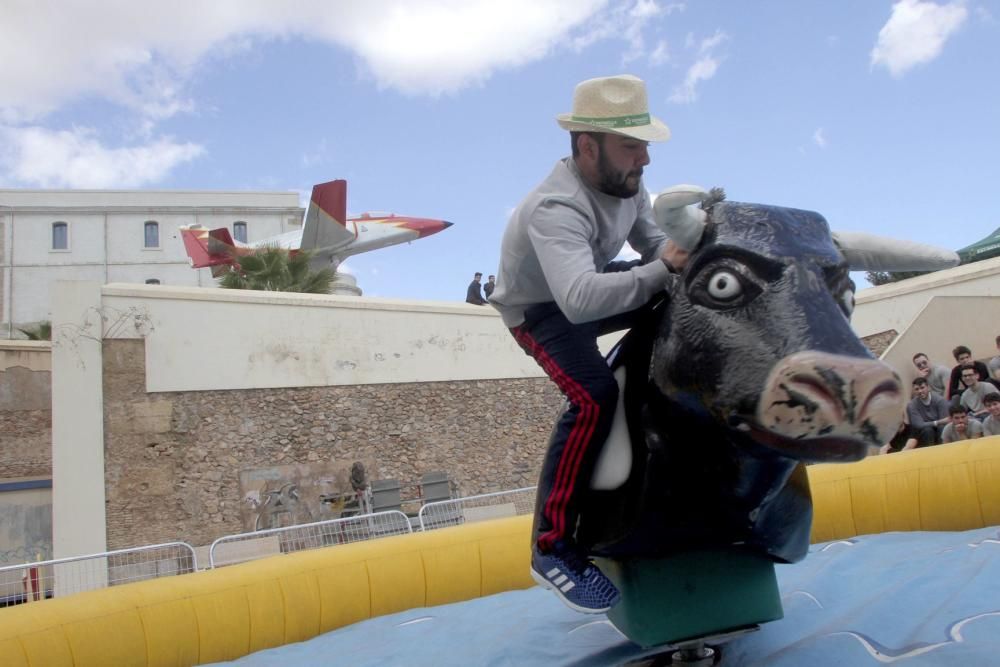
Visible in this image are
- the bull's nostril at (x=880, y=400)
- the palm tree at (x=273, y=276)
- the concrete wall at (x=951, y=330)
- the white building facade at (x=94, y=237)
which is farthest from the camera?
the white building facade at (x=94, y=237)

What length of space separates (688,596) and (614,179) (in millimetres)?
1117

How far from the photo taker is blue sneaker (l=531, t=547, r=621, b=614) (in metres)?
2.07

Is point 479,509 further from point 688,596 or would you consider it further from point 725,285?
point 725,285

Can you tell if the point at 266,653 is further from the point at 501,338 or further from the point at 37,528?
the point at 37,528

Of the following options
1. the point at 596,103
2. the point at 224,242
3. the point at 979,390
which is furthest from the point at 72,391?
the point at 224,242

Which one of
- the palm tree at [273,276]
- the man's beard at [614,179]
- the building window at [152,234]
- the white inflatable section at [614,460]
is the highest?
the building window at [152,234]

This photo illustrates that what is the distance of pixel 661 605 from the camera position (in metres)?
2.20

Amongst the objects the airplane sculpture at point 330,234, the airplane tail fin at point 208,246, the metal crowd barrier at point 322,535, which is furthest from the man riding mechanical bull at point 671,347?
the airplane tail fin at point 208,246

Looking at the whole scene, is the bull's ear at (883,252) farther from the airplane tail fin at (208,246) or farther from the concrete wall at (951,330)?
the airplane tail fin at (208,246)

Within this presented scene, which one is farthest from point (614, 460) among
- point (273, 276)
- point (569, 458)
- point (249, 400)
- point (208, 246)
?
point (208, 246)

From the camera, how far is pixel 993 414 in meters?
6.24

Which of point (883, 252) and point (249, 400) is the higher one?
point (883, 252)

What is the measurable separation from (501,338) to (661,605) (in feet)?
52.3

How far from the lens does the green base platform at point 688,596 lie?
2.20 m
